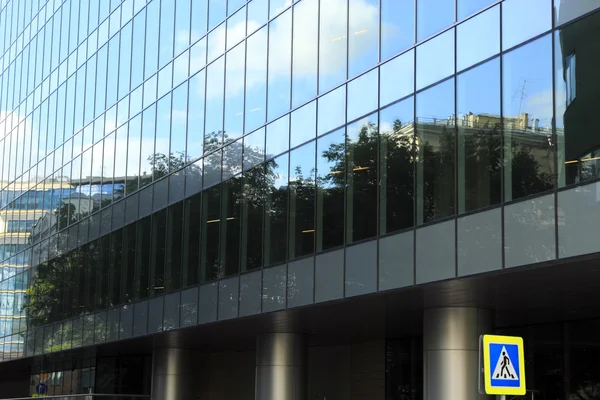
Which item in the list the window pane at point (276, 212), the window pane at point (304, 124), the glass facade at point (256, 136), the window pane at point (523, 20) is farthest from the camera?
the window pane at point (276, 212)

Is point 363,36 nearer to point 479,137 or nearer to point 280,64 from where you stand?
point 280,64

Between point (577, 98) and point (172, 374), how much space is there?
23.5 meters

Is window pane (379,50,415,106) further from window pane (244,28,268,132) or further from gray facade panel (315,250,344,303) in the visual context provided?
window pane (244,28,268,132)

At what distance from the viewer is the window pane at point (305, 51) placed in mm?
22547

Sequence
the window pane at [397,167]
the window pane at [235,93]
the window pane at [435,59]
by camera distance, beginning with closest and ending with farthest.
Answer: the window pane at [435,59]
the window pane at [397,167]
the window pane at [235,93]

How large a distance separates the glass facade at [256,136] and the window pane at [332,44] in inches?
2.5

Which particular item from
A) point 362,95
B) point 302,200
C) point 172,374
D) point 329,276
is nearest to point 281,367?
point 302,200

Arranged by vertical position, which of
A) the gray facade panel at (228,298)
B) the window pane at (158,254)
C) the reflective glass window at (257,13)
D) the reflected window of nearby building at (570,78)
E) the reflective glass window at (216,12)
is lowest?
the gray facade panel at (228,298)

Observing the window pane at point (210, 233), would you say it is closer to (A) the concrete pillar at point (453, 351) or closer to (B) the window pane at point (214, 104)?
(B) the window pane at point (214, 104)

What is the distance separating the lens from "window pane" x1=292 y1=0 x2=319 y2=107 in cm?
2255

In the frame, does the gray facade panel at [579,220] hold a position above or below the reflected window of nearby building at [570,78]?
below

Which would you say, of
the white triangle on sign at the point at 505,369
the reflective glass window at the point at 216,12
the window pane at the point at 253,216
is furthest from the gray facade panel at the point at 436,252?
the reflective glass window at the point at 216,12

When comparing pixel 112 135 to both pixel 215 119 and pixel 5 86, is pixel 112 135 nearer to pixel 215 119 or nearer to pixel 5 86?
pixel 215 119

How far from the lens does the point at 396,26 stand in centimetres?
1959
